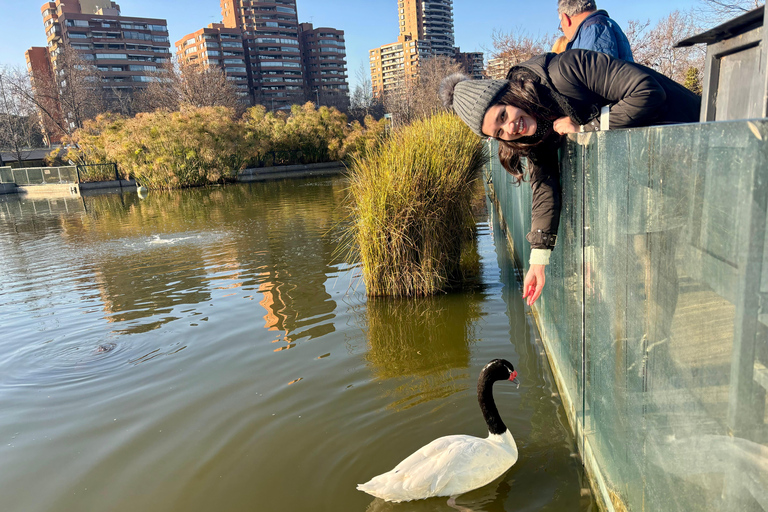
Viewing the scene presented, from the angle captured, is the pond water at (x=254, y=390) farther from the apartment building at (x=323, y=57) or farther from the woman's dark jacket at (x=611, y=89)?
the apartment building at (x=323, y=57)

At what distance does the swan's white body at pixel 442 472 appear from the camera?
261cm

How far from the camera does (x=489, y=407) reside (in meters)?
2.94

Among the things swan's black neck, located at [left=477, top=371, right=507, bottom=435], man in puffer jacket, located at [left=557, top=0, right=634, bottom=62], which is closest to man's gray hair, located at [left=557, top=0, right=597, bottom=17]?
man in puffer jacket, located at [left=557, top=0, right=634, bottom=62]

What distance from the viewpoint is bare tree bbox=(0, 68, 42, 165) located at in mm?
47250

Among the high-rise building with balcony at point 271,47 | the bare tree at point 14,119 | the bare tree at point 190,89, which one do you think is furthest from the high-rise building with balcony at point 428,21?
the bare tree at point 14,119

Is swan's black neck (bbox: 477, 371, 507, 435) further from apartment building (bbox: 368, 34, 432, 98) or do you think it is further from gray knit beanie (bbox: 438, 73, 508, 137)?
apartment building (bbox: 368, 34, 432, 98)

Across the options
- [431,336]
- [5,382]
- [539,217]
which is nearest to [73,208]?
[5,382]

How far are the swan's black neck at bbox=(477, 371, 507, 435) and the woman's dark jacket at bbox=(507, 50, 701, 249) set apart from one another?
5.13 feet

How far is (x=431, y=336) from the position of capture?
5004 mm

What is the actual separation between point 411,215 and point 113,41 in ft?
292

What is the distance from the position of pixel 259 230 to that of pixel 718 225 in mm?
11816

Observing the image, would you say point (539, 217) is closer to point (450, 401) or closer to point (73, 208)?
point (450, 401)

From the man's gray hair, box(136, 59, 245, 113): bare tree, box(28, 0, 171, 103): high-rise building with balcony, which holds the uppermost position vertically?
box(28, 0, 171, 103): high-rise building with balcony

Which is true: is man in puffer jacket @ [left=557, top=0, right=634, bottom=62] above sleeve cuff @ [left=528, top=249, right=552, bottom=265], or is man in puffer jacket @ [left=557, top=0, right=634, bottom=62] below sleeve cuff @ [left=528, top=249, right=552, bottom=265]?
above
